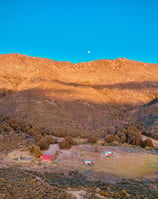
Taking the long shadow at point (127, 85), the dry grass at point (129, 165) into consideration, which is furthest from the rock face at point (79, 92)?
the dry grass at point (129, 165)

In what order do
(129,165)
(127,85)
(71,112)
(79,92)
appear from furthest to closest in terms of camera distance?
(127,85), (79,92), (71,112), (129,165)

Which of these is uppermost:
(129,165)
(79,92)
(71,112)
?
(79,92)

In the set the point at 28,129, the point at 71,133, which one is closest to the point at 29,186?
the point at 28,129

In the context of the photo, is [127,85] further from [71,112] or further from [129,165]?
[129,165]

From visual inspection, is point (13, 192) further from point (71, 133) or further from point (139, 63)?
point (139, 63)

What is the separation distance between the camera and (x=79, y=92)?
2395 inches

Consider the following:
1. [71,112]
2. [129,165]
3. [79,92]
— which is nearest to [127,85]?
[79,92]

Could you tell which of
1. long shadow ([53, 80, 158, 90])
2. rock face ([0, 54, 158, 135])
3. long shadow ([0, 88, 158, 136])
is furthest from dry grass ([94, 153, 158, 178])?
long shadow ([53, 80, 158, 90])

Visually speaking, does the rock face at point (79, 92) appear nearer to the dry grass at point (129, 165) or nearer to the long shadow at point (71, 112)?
the long shadow at point (71, 112)

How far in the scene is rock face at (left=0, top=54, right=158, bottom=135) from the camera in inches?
1860

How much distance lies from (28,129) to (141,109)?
2938 cm

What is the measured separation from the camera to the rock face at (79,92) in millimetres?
47250

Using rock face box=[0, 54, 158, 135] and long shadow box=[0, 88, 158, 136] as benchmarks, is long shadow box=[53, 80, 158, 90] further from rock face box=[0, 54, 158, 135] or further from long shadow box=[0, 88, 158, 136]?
long shadow box=[0, 88, 158, 136]

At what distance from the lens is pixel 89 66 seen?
80.9 metres
